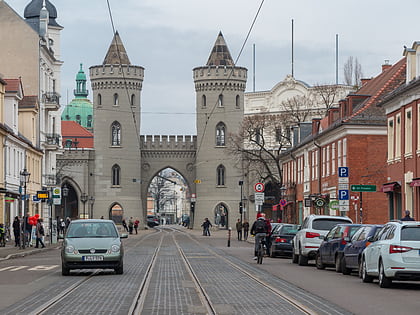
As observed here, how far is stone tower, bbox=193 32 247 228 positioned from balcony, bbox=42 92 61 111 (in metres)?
33.0

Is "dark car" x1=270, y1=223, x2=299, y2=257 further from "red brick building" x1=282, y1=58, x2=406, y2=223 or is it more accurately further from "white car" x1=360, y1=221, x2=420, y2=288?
"white car" x1=360, y1=221, x2=420, y2=288

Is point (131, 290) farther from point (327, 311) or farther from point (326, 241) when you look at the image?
point (326, 241)

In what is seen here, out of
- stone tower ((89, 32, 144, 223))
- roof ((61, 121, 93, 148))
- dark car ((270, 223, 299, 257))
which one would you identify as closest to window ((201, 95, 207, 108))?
stone tower ((89, 32, 144, 223))

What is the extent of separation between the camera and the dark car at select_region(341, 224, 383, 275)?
74.6 feet

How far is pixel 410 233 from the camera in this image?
19172mm

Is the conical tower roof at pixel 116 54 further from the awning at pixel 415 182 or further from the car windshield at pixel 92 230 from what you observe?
the car windshield at pixel 92 230

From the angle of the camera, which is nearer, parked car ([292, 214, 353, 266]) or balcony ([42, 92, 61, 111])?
parked car ([292, 214, 353, 266])

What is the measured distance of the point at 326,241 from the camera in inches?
1052

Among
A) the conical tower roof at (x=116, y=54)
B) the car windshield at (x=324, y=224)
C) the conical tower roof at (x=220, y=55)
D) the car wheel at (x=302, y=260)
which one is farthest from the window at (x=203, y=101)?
the car wheel at (x=302, y=260)

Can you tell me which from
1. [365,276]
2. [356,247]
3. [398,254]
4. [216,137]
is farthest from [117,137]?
[398,254]

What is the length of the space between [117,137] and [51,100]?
1306 inches

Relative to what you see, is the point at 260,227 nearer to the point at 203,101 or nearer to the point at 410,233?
the point at 410,233

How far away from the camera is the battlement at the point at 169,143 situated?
105 meters

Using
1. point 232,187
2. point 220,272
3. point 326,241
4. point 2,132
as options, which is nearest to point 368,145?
point 2,132
